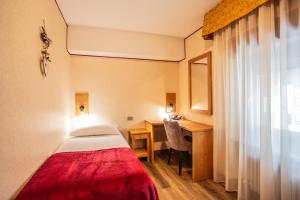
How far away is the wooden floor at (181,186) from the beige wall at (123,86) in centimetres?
118

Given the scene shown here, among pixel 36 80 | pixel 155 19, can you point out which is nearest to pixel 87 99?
pixel 36 80

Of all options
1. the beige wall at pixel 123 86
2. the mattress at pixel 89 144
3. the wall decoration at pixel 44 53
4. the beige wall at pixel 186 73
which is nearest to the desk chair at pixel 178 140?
the beige wall at pixel 186 73

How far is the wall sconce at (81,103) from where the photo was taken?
11.0ft

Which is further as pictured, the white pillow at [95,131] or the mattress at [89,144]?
the white pillow at [95,131]

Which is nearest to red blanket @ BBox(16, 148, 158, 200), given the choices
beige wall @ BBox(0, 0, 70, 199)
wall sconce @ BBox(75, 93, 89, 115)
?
beige wall @ BBox(0, 0, 70, 199)

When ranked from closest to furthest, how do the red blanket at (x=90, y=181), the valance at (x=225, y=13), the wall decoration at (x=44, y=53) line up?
the red blanket at (x=90, y=181), the wall decoration at (x=44, y=53), the valance at (x=225, y=13)

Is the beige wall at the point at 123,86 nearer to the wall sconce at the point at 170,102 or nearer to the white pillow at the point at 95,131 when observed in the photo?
the wall sconce at the point at 170,102

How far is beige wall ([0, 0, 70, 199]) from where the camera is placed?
1126mm

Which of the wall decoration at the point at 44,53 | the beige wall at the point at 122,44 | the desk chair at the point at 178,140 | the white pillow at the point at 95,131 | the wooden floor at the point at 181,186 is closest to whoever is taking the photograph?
the wall decoration at the point at 44,53

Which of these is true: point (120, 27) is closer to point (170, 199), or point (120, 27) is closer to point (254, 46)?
point (254, 46)

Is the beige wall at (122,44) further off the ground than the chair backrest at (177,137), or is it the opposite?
the beige wall at (122,44)

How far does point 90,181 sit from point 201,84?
253 cm

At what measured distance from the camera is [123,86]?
3648mm

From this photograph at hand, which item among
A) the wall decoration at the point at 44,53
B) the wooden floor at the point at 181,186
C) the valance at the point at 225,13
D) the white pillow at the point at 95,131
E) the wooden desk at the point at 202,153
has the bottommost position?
the wooden floor at the point at 181,186
